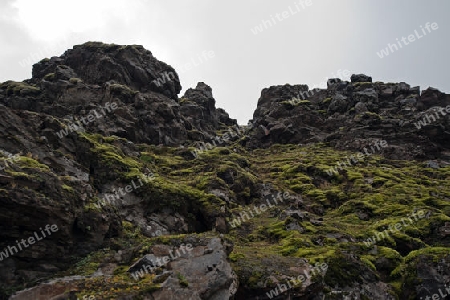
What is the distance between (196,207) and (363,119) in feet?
192

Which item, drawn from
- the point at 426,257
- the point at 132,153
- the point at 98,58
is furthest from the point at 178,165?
the point at 98,58

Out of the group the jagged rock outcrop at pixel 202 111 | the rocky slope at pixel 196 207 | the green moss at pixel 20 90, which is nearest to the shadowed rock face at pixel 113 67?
the rocky slope at pixel 196 207

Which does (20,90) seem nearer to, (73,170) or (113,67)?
(113,67)

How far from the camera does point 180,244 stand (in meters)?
16.4

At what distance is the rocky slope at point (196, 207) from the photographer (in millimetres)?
14562

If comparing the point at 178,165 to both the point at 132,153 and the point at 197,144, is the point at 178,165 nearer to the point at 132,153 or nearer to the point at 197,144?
the point at 132,153

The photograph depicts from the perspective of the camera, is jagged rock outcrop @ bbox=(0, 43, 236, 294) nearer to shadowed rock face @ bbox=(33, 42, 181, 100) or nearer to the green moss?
the green moss

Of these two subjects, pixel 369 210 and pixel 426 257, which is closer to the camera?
pixel 426 257

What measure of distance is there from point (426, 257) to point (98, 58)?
73.0 metres

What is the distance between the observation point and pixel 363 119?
75500 mm

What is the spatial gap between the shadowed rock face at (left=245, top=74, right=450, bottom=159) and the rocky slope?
1.87 ft

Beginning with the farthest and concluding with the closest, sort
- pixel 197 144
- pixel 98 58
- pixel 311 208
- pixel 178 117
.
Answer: pixel 98 58, pixel 178 117, pixel 197 144, pixel 311 208

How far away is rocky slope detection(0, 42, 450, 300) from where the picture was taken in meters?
14.6

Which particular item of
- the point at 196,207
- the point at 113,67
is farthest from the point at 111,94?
the point at 196,207
